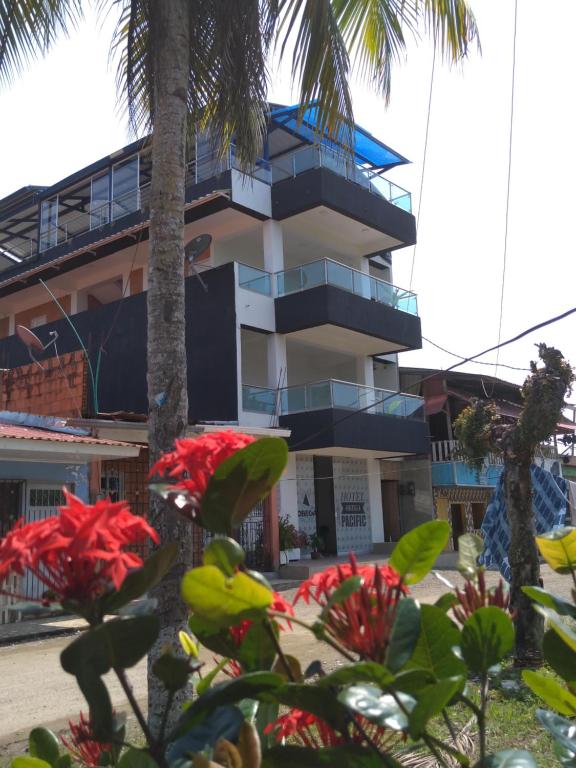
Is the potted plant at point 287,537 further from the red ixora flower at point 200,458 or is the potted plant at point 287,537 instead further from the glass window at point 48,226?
the red ixora flower at point 200,458

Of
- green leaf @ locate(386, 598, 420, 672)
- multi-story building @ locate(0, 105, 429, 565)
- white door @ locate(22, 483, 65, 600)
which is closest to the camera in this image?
green leaf @ locate(386, 598, 420, 672)

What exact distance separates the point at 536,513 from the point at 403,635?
8.72 metres

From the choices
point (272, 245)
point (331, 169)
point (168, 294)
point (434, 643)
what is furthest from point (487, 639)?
point (331, 169)

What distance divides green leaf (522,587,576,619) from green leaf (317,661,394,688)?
1.57ft

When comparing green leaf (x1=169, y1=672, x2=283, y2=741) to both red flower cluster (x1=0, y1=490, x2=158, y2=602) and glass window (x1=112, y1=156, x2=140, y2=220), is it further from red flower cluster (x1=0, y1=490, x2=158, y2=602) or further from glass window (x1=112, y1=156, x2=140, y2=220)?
glass window (x1=112, y1=156, x2=140, y2=220)

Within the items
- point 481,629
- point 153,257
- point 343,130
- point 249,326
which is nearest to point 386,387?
point 249,326

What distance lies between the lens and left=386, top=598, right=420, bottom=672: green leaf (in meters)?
1.20

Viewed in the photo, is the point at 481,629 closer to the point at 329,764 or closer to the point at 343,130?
the point at 329,764

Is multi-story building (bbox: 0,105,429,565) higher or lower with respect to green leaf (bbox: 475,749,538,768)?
higher

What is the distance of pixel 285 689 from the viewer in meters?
1.25

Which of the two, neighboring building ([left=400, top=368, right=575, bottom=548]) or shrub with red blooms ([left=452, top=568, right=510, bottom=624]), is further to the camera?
neighboring building ([left=400, top=368, right=575, bottom=548])

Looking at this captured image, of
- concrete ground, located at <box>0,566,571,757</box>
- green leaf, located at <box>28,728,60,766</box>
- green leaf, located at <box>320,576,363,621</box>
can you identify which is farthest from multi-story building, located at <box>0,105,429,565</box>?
green leaf, located at <box>320,576,363,621</box>

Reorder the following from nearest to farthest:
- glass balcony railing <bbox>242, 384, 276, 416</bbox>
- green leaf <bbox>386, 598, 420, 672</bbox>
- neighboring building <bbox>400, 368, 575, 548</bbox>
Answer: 1. green leaf <bbox>386, 598, 420, 672</bbox>
2. glass balcony railing <bbox>242, 384, 276, 416</bbox>
3. neighboring building <bbox>400, 368, 575, 548</bbox>

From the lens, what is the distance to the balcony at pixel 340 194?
20188 mm
